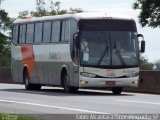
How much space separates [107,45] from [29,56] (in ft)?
24.0

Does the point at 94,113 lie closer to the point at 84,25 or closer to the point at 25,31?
the point at 84,25

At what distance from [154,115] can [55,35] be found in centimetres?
1573

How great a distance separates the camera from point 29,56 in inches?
1467

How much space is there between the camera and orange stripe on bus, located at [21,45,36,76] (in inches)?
1454

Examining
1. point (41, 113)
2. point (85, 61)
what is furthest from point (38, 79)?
point (41, 113)

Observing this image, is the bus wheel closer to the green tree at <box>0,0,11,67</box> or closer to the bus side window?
the bus side window

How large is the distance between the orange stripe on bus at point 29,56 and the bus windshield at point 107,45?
6.45 m

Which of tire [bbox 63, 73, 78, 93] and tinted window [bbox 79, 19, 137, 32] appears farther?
tire [bbox 63, 73, 78, 93]

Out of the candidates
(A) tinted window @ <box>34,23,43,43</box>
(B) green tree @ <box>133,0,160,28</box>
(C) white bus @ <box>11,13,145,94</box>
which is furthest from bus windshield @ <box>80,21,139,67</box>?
(B) green tree @ <box>133,0,160,28</box>

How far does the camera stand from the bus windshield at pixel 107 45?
101 ft

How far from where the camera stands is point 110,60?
101 feet

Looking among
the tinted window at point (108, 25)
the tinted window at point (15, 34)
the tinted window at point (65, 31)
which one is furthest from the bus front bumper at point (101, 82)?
the tinted window at point (15, 34)

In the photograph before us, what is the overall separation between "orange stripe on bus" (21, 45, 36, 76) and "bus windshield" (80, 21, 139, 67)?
645 cm

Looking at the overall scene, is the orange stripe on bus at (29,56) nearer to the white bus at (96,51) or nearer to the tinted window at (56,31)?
the tinted window at (56,31)
